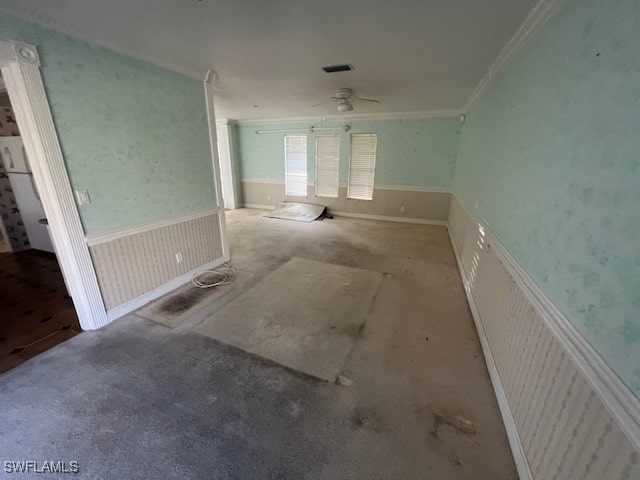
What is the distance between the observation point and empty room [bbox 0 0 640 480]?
39.9 inches

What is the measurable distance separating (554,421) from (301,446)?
3.94 feet

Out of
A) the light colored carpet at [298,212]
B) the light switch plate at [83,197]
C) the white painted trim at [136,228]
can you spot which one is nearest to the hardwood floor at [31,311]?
the white painted trim at [136,228]

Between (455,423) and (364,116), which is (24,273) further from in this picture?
(364,116)

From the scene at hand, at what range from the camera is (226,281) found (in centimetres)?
329

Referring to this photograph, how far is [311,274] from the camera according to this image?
3.50 m

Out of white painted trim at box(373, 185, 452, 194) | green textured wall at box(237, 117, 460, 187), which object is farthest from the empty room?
white painted trim at box(373, 185, 452, 194)

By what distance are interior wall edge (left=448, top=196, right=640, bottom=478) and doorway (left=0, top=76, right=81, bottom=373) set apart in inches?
134

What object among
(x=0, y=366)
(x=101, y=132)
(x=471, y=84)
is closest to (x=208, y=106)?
(x=101, y=132)

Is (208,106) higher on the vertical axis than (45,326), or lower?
higher

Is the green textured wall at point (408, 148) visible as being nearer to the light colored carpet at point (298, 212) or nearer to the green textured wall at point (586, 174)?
the light colored carpet at point (298, 212)

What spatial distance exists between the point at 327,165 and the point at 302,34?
470 centimetres

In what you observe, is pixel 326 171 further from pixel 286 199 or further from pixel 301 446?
pixel 301 446

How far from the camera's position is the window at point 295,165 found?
691 centimetres

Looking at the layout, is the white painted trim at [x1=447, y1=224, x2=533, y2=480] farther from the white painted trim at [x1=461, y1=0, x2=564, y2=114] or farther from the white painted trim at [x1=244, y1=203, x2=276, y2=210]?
the white painted trim at [x1=244, y1=203, x2=276, y2=210]
